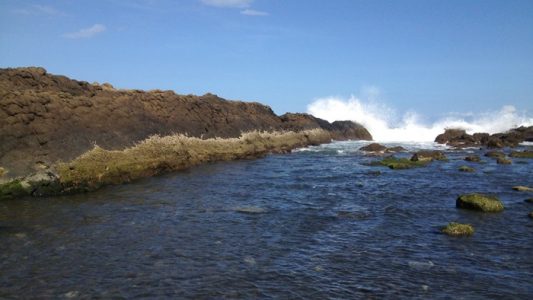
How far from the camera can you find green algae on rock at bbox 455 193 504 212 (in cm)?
1897

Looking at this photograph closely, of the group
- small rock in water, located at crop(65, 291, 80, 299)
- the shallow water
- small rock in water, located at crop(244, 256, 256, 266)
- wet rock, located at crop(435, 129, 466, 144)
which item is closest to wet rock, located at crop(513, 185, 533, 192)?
the shallow water

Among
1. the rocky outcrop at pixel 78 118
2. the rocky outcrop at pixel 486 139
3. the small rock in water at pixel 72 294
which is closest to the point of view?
the small rock in water at pixel 72 294

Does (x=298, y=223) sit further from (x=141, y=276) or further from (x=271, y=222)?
(x=141, y=276)

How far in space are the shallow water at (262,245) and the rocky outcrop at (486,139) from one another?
37.5 m

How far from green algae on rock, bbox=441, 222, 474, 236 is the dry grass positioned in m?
17.6

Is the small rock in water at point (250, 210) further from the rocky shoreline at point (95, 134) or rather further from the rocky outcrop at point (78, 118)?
the rocky outcrop at point (78, 118)

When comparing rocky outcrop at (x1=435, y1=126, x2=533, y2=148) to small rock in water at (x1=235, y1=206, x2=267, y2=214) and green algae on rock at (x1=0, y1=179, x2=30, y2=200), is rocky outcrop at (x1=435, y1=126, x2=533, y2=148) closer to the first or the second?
small rock in water at (x1=235, y1=206, x2=267, y2=214)

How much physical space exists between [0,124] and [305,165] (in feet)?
75.8

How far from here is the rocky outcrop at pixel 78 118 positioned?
1020 inches

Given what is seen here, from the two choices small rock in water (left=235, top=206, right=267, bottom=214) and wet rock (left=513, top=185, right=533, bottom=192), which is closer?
small rock in water (left=235, top=206, right=267, bottom=214)

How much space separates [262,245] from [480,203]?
1043 cm

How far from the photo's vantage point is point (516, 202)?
68.8 feet

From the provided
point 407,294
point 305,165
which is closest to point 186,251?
point 407,294

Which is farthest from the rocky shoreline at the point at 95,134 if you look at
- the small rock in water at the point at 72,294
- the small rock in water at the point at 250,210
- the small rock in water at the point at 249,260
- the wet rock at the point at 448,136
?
the wet rock at the point at 448,136
